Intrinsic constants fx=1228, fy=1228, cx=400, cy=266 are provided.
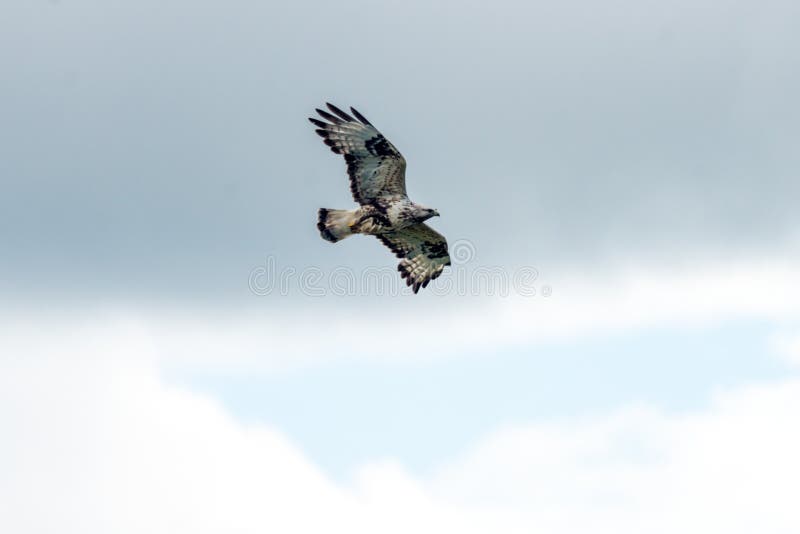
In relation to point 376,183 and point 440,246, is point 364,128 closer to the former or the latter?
point 376,183

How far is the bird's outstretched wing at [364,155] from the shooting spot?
30156 millimetres

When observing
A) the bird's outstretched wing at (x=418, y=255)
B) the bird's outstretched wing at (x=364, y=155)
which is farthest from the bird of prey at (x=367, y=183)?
the bird's outstretched wing at (x=418, y=255)

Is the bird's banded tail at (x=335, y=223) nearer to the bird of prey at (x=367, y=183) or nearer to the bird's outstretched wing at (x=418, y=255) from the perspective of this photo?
the bird of prey at (x=367, y=183)

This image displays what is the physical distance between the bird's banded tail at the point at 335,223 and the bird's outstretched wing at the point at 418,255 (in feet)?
7.47

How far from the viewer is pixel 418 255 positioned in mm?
33406

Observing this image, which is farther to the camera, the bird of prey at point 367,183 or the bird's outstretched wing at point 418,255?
the bird's outstretched wing at point 418,255

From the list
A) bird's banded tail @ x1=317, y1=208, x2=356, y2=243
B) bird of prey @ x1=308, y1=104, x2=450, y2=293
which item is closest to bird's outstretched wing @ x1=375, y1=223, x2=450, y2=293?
bird of prey @ x1=308, y1=104, x2=450, y2=293

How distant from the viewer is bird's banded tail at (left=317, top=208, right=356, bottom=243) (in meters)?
30.8

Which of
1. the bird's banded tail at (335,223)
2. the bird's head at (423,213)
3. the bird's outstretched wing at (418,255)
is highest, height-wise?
the bird's outstretched wing at (418,255)

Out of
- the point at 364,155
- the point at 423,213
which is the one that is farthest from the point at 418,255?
the point at 364,155

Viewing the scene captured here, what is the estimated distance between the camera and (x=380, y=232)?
3152 cm

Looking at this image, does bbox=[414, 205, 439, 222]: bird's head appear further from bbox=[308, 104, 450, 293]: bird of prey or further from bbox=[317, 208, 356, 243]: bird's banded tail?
bbox=[317, 208, 356, 243]: bird's banded tail

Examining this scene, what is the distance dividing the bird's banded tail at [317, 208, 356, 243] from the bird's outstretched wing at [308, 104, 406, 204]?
0.50 m

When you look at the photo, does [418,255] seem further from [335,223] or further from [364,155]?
[364,155]
